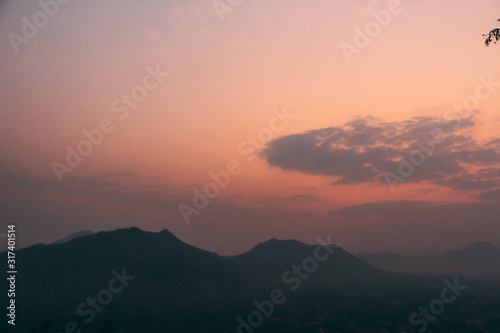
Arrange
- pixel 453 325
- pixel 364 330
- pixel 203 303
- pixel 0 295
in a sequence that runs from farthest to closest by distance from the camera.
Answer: pixel 203 303
pixel 0 295
pixel 453 325
pixel 364 330

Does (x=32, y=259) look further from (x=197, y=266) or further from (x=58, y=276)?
(x=197, y=266)

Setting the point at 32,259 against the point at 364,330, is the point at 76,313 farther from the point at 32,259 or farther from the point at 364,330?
the point at 364,330

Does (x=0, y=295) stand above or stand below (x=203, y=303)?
above

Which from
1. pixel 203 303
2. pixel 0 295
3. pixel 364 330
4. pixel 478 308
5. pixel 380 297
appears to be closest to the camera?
pixel 364 330

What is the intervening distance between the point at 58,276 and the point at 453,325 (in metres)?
158

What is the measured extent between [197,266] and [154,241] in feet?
99.5

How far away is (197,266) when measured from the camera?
177 metres

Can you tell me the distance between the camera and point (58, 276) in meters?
141

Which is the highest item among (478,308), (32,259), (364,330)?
(32,259)

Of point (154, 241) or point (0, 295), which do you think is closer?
point (0, 295)

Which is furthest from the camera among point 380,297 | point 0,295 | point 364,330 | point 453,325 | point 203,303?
point 380,297

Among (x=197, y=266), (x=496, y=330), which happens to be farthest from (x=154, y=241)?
(x=496, y=330)

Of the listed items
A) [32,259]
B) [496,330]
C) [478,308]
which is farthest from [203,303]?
[478,308]

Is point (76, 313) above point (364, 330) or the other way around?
above
